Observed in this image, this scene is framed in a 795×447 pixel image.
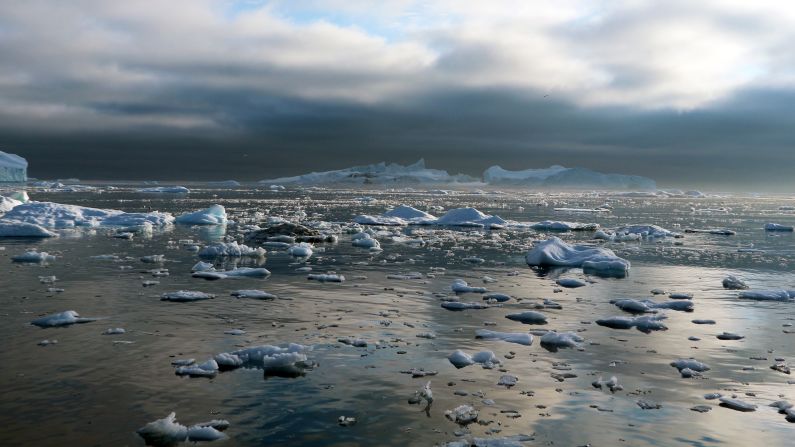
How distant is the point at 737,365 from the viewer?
31.9 ft

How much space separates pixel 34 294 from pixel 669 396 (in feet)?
44.4

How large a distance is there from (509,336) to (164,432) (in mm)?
6441

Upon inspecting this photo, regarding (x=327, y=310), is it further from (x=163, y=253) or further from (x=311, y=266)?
(x=163, y=253)

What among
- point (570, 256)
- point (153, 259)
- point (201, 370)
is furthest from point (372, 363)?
point (570, 256)

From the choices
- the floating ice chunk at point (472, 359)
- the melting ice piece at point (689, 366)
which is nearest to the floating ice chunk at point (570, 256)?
the melting ice piece at point (689, 366)

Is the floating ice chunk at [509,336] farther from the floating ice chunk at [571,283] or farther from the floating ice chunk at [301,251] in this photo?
the floating ice chunk at [301,251]

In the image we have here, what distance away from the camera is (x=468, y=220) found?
3956cm

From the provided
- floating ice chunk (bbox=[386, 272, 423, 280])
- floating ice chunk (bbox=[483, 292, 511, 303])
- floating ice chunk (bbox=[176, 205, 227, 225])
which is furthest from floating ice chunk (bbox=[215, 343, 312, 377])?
floating ice chunk (bbox=[176, 205, 227, 225])

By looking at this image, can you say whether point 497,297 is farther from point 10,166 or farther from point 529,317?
point 10,166

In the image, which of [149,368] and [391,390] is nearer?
[391,390]

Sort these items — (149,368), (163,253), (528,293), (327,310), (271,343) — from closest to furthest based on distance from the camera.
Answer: (149,368) < (271,343) < (327,310) < (528,293) < (163,253)

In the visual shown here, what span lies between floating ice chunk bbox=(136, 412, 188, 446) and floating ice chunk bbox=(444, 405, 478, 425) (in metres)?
3.05

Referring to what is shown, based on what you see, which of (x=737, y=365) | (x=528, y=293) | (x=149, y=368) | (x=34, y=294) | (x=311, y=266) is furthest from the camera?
(x=311, y=266)

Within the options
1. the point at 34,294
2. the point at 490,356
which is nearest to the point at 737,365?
the point at 490,356
